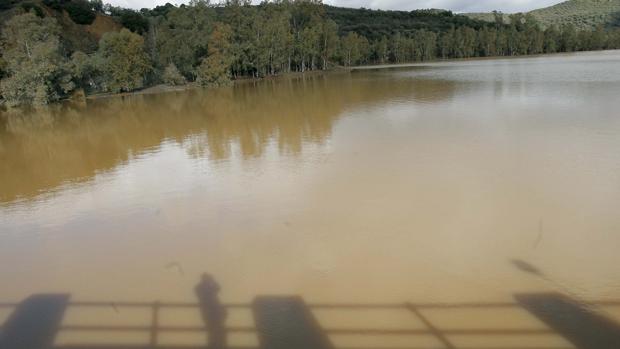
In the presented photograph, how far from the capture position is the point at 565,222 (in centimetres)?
859

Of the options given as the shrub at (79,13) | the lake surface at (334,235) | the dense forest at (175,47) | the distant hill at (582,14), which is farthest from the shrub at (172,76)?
the distant hill at (582,14)

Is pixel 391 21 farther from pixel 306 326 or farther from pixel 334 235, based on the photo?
pixel 306 326

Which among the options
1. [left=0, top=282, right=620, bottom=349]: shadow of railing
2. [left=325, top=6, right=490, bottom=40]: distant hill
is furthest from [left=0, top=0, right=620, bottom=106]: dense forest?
[left=0, top=282, right=620, bottom=349]: shadow of railing

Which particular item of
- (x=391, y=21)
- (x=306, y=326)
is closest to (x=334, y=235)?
(x=306, y=326)

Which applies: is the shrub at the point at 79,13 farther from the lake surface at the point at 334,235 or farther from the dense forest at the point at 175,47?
the lake surface at the point at 334,235

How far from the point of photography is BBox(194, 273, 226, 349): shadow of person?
19.6 feet

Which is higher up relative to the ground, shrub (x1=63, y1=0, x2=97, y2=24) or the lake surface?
shrub (x1=63, y1=0, x2=97, y2=24)

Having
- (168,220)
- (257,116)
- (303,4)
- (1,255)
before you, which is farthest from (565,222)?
(303,4)

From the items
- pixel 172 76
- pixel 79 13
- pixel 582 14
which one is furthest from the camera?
pixel 582 14

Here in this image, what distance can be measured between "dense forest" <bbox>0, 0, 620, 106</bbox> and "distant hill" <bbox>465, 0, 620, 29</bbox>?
→ 4048 centimetres

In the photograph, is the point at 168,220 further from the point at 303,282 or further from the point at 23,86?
A: the point at 23,86

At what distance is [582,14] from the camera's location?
139 meters

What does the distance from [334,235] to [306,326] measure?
2.89 m

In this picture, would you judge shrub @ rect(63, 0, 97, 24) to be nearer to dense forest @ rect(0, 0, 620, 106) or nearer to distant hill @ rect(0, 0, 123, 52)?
distant hill @ rect(0, 0, 123, 52)
